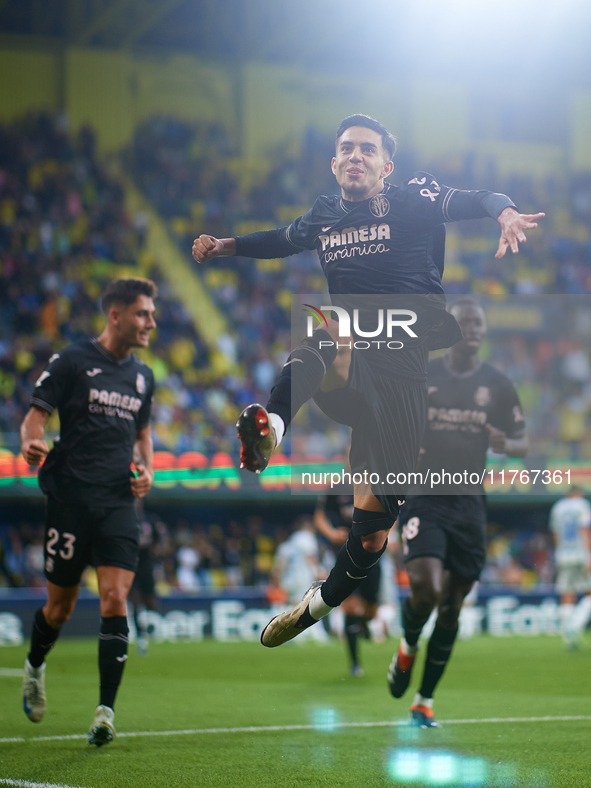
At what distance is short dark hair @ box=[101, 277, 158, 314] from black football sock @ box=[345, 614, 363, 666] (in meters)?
5.05

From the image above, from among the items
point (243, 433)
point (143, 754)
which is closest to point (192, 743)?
point (143, 754)

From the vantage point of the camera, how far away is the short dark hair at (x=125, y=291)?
6211 millimetres

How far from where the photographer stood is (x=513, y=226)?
436 centimetres

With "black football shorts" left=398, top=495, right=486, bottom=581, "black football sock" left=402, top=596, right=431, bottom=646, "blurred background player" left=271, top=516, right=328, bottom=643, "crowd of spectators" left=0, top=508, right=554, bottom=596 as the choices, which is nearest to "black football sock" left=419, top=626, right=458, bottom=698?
"black football sock" left=402, top=596, right=431, bottom=646

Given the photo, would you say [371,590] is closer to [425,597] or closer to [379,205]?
[425,597]

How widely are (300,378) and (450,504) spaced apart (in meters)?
2.77

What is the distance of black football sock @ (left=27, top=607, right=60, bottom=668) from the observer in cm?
612

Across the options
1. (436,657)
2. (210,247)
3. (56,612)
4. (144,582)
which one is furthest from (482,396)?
(144,582)

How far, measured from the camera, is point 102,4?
87.1ft

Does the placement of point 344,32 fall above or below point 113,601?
above

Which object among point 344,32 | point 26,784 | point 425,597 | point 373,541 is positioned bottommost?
point 26,784

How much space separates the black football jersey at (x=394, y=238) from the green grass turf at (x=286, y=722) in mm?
2408

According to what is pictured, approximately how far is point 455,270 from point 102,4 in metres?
11.9

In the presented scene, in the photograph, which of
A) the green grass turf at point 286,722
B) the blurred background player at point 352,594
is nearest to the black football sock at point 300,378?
the green grass turf at point 286,722
